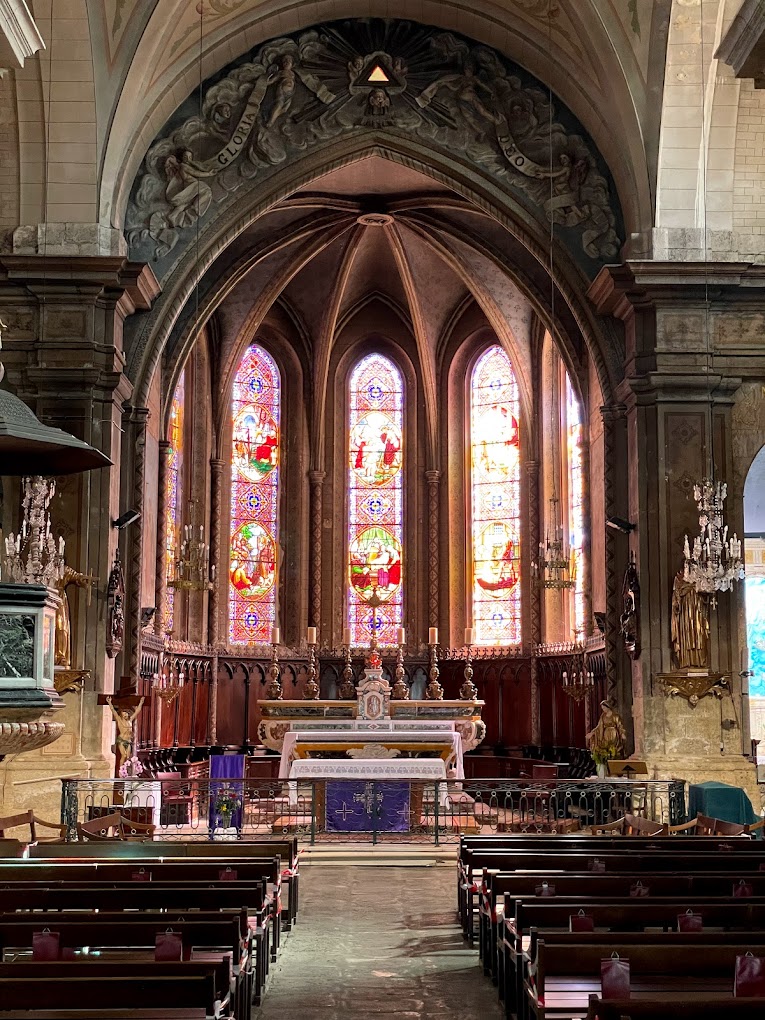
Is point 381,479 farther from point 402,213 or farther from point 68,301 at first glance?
point 68,301

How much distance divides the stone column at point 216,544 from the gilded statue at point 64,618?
338 inches

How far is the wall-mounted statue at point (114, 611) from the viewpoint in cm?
1712

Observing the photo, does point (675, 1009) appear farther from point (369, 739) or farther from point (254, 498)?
point (254, 498)

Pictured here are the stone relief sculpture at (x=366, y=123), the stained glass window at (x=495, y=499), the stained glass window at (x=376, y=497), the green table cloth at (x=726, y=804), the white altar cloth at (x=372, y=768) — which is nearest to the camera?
the green table cloth at (x=726, y=804)

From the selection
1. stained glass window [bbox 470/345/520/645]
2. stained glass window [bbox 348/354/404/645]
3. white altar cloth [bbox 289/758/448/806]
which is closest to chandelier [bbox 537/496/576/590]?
stained glass window [bbox 470/345/520/645]

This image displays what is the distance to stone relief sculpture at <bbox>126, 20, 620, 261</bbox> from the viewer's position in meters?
19.1

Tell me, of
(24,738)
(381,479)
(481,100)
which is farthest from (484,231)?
(24,738)

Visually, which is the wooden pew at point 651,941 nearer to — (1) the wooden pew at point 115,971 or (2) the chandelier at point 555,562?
(1) the wooden pew at point 115,971

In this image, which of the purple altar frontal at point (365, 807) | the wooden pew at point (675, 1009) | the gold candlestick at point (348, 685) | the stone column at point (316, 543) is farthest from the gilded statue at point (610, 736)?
the wooden pew at point (675, 1009)

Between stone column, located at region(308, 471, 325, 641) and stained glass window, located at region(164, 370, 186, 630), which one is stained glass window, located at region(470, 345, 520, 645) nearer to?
stone column, located at region(308, 471, 325, 641)

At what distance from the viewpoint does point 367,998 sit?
766cm

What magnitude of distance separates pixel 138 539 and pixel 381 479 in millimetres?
10005

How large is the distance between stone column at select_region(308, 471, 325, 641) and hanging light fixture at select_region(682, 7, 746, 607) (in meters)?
11.1

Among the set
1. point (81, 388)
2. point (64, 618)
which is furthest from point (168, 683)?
point (81, 388)
